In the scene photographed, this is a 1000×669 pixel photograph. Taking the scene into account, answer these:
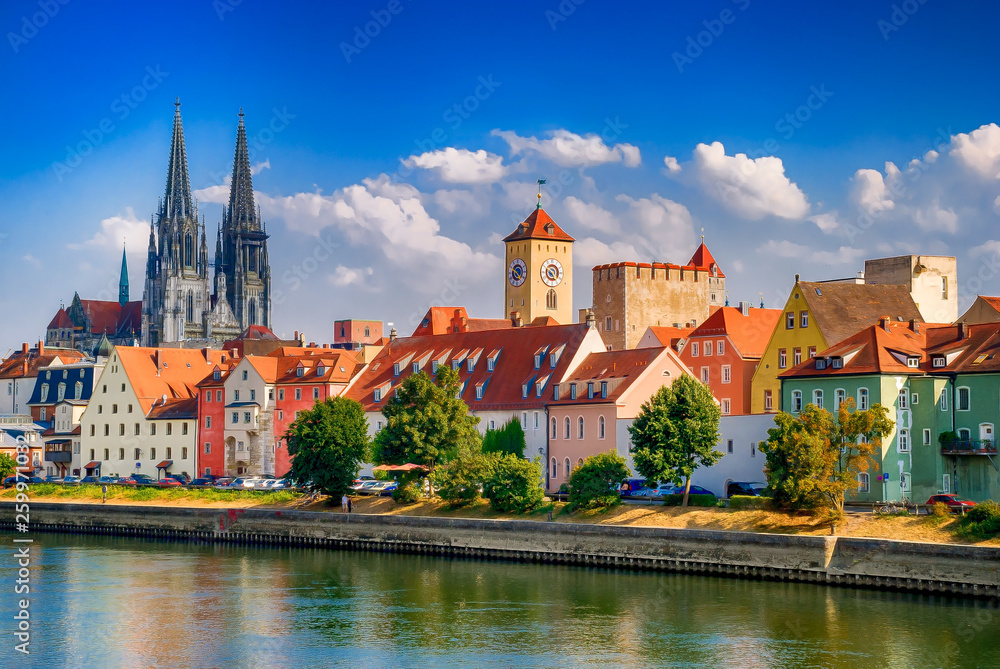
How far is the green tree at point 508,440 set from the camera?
84000mm

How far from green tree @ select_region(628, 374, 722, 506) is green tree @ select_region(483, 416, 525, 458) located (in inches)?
618

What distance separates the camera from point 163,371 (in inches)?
4454

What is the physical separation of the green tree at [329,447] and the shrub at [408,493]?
11.3 feet

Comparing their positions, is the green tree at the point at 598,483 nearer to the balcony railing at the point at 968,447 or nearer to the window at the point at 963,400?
the balcony railing at the point at 968,447

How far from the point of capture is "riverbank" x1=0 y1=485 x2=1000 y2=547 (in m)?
57.0

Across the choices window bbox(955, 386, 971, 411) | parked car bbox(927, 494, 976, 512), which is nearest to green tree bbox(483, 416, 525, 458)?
window bbox(955, 386, 971, 411)

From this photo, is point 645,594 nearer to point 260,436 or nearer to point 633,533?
point 633,533

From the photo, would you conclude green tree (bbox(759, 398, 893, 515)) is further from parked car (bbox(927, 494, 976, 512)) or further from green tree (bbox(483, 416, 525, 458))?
green tree (bbox(483, 416, 525, 458))

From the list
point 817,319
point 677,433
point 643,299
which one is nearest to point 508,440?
point 677,433

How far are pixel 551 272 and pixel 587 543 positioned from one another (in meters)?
66.8

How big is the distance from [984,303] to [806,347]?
37.7 feet

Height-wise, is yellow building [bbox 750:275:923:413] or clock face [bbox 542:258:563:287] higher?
clock face [bbox 542:258:563:287]

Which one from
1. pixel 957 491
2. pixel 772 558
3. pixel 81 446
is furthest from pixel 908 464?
pixel 81 446

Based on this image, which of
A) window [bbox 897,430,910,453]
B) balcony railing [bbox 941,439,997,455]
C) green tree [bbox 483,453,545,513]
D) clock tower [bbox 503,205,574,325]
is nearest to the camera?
balcony railing [bbox 941,439,997,455]
